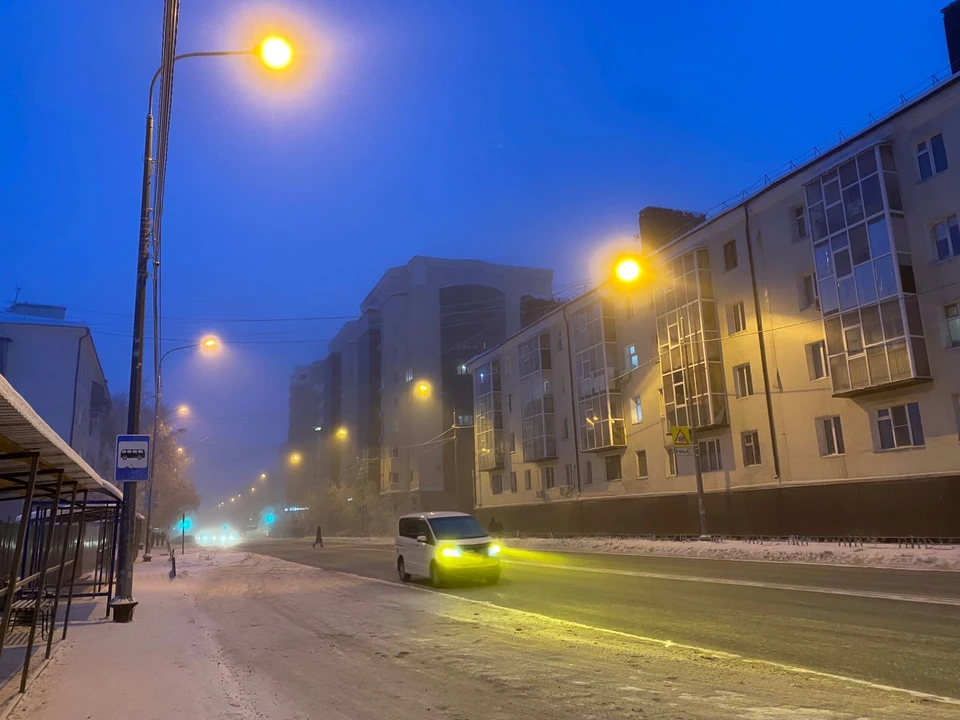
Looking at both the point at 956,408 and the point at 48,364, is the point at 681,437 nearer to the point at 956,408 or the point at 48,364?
the point at 956,408

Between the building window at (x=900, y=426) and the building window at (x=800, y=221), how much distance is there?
7.97 metres

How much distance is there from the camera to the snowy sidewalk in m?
6.49

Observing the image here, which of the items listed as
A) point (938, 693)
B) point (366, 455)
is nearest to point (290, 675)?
point (938, 693)

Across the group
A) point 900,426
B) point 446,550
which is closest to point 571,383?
point 900,426

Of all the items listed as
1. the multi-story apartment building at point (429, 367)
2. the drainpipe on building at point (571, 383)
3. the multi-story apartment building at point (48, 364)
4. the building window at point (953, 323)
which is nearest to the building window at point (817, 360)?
the building window at point (953, 323)

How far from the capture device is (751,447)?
30.2 m

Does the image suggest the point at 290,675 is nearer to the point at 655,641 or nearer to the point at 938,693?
the point at 655,641

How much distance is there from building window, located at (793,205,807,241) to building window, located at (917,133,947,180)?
490 centimetres

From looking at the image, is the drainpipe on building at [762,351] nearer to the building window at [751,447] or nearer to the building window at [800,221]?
the building window at [751,447]

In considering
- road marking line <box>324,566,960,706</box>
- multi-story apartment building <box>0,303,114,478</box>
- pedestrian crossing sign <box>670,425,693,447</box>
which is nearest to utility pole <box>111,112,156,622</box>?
road marking line <box>324,566,960,706</box>

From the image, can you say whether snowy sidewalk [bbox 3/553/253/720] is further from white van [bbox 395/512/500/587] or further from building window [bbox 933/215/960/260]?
building window [bbox 933/215/960/260]

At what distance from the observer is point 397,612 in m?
12.8

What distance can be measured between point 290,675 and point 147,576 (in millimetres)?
19205

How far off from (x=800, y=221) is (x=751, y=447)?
9724mm
